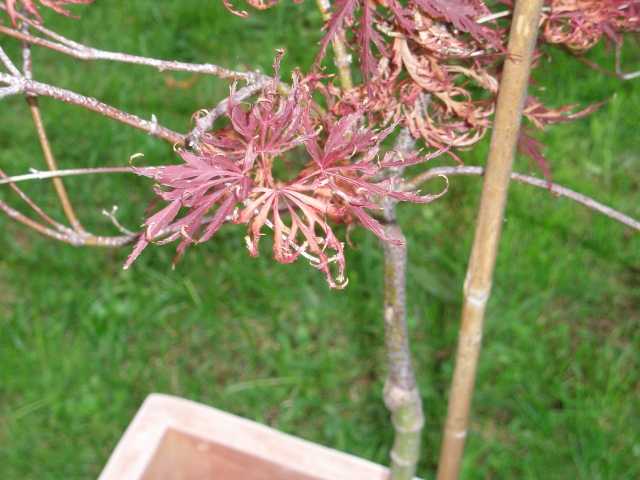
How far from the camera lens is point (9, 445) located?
4.43 feet

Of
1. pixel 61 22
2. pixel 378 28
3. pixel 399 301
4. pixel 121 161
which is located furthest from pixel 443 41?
pixel 61 22

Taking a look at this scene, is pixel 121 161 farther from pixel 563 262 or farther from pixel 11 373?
pixel 563 262

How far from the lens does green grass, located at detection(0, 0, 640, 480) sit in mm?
1327

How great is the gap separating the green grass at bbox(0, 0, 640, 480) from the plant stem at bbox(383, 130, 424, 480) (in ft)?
1.74

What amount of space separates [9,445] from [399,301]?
0.94 metres

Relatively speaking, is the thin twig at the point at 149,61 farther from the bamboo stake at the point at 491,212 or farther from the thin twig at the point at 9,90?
the bamboo stake at the point at 491,212

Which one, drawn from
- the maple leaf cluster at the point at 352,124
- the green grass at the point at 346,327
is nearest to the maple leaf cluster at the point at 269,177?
the maple leaf cluster at the point at 352,124

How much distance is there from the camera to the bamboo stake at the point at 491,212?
1.62 ft

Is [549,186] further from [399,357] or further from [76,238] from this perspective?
[76,238]

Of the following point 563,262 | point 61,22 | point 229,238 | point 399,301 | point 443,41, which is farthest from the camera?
point 61,22

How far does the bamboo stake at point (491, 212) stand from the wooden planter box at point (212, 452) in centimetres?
14

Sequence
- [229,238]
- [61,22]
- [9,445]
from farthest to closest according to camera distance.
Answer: [61,22] < [229,238] < [9,445]

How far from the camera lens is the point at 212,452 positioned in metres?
0.88

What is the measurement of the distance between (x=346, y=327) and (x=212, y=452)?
62cm
